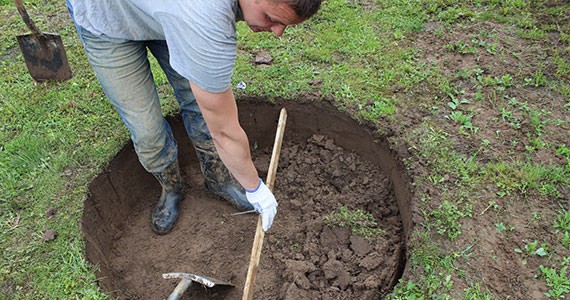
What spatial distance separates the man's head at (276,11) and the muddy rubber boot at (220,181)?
148 centimetres

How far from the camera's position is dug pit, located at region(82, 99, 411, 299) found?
2.71m

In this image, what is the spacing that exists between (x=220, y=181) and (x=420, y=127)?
159 centimetres

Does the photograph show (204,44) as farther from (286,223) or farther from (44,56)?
(44,56)

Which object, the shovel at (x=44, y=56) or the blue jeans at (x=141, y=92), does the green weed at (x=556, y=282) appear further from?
the shovel at (x=44, y=56)

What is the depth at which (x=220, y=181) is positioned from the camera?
10.8 ft

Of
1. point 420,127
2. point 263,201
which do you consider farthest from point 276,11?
point 420,127

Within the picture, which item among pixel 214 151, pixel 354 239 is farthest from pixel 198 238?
pixel 354 239

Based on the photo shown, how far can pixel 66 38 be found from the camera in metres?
4.36

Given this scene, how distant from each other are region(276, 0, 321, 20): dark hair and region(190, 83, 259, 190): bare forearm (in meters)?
0.47

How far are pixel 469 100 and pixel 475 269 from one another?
1503mm

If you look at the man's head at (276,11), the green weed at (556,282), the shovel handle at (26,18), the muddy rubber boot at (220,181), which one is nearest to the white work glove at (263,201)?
the muddy rubber boot at (220,181)

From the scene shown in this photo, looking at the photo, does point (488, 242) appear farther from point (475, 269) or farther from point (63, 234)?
point (63, 234)

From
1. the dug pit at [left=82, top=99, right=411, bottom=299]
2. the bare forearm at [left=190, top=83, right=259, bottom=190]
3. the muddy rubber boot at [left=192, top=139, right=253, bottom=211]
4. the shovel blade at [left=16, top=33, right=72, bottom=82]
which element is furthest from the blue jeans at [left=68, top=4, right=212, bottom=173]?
the shovel blade at [left=16, top=33, right=72, bottom=82]

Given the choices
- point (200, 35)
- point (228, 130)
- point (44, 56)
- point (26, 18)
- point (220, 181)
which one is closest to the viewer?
point (200, 35)
